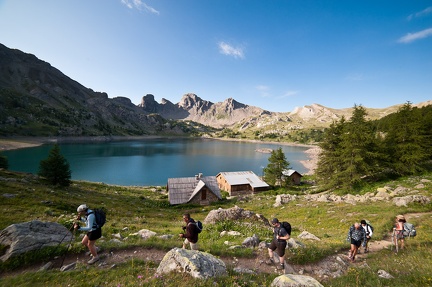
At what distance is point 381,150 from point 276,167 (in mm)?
24510

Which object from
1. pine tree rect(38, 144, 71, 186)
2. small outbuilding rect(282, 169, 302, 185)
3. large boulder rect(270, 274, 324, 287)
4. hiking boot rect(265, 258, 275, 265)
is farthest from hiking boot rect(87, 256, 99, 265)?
small outbuilding rect(282, 169, 302, 185)

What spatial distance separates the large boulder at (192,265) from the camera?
7289mm

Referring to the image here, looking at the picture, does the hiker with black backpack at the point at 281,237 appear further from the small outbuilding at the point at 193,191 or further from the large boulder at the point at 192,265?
the small outbuilding at the point at 193,191

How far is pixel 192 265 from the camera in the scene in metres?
7.36

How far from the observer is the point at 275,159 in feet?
178

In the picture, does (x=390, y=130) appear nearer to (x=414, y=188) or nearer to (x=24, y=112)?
(x=414, y=188)

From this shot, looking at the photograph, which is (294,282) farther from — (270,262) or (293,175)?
(293,175)

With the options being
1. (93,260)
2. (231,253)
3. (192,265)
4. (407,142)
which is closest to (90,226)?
(93,260)

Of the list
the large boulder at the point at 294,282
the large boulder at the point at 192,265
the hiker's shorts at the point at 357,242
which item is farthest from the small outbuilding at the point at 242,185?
the large boulder at the point at 294,282

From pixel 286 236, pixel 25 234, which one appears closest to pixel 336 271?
pixel 286 236

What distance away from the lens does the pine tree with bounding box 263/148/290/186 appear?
178ft

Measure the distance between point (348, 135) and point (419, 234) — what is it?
23.7m

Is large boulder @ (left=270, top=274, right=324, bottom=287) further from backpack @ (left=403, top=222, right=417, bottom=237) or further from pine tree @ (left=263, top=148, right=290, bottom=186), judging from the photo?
pine tree @ (left=263, top=148, right=290, bottom=186)

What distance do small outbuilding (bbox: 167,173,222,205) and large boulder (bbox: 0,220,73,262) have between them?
28.9 meters
